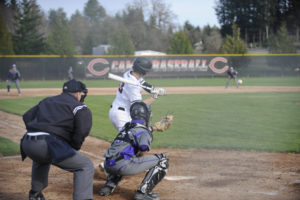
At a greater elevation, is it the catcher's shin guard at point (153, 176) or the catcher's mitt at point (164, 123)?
the catcher's mitt at point (164, 123)

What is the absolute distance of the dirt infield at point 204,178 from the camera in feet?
16.9

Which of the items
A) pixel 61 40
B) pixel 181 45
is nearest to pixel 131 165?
pixel 61 40

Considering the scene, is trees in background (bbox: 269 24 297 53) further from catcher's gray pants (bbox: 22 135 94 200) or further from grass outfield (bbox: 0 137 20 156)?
catcher's gray pants (bbox: 22 135 94 200)

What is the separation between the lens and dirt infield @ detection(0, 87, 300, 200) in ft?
16.9

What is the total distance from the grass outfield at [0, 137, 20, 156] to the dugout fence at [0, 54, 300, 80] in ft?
87.8

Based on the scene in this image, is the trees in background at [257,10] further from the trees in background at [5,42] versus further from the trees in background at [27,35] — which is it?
the trees in background at [27,35]

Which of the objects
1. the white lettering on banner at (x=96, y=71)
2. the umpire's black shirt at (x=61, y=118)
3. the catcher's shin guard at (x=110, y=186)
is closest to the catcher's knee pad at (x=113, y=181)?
the catcher's shin guard at (x=110, y=186)

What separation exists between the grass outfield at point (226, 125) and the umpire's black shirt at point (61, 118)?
491 cm

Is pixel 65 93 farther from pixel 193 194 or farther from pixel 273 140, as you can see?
pixel 273 140

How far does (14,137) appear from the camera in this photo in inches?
385

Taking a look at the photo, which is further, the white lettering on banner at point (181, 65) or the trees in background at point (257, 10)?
the white lettering on banner at point (181, 65)

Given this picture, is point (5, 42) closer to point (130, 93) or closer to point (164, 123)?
point (130, 93)

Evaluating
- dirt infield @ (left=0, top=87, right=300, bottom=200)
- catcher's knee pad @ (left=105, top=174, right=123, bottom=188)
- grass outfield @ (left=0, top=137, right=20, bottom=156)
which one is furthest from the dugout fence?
catcher's knee pad @ (left=105, top=174, right=123, bottom=188)

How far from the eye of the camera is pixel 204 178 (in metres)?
6.03
